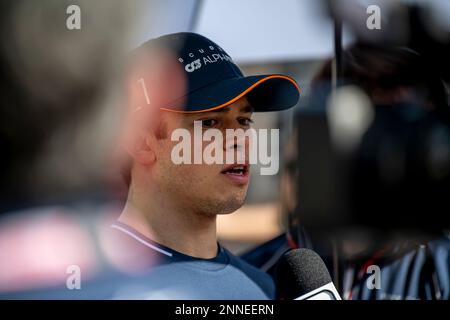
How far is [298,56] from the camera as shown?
8.16ft

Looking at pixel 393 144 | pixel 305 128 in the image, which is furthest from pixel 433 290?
pixel 305 128

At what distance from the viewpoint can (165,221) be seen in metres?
2.40

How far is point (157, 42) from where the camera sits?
2.43m

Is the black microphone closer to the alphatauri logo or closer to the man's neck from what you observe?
the man's neck

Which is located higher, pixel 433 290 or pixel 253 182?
pixel 253 182

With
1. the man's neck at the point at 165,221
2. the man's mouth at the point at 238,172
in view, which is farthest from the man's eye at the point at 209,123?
the man's neck at the point at 165,221

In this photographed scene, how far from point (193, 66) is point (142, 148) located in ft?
0.91

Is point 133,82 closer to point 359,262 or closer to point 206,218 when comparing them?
point 206,218

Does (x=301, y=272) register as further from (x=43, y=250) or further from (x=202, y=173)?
(x=43, y=250)

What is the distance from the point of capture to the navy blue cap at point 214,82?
235 centimetres

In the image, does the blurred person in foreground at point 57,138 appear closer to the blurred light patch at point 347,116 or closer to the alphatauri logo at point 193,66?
the alphatauri logo at point 193,66

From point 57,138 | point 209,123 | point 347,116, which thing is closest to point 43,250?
point 57,138
